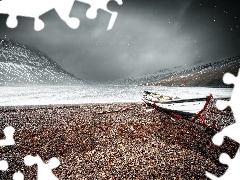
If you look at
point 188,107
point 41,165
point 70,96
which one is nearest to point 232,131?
point 41,165

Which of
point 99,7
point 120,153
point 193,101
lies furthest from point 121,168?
point 193,101

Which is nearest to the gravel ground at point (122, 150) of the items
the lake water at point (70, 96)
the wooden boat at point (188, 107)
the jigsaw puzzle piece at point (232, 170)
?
the wooden boat at point (188, 107)

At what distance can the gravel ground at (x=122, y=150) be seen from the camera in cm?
813

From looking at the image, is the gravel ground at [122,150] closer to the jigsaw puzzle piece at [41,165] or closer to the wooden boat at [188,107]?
the wooden boat at [188,107]

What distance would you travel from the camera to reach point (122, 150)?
9547mm

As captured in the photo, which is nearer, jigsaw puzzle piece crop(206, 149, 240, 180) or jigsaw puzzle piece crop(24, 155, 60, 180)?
jigsaw puzzle piece crop(24, 155, 60, 180)

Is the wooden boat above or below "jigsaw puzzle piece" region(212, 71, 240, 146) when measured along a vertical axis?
above

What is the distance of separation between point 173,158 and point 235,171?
294cm

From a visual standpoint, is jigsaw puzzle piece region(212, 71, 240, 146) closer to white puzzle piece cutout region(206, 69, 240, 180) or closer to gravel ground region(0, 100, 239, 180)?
white puzzle piece cutout region(206, 69, 240, 180)

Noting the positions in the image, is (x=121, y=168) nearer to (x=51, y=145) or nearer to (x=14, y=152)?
(x=51, y=145)

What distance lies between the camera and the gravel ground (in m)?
8.13

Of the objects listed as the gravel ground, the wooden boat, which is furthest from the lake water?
the gravel ground

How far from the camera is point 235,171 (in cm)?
625

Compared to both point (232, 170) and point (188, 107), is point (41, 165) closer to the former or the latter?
point (232, 170)
